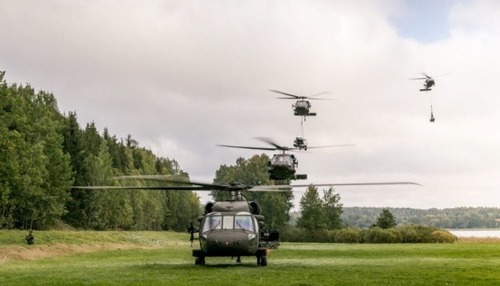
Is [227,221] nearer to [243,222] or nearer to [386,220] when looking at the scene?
[243,222]

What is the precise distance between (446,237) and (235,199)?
5279 cm

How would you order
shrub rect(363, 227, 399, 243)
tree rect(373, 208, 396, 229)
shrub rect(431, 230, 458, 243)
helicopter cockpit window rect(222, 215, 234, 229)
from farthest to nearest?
tree rect(373, 208, 396, 229), shrub rect(363, 227, 399, 243), shrub rect(431, 230, 458, 243), helicopter cockpit window rect(222, 215, 234, 229)

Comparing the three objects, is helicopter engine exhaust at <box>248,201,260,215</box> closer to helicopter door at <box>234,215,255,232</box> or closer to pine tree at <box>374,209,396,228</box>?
helicopter door at <box>234,215,255,232</box>

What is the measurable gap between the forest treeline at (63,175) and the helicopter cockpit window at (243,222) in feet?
40.8

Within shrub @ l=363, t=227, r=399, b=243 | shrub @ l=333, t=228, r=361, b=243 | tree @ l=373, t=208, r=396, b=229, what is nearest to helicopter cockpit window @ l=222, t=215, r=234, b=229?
shrub @ l=363, t=227, r=399, b=243

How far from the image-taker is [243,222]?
28969 mm

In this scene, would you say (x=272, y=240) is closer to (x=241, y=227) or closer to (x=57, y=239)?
(x=241, y=227)

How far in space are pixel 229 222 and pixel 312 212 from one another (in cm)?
9357

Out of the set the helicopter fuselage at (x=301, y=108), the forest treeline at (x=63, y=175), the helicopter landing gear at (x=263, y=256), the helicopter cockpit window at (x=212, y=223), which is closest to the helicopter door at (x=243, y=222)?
the helicopter cockpit window at (x=212, y=223)

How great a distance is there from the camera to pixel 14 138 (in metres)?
51.9

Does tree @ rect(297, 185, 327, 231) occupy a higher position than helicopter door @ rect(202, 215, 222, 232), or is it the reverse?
tree @ rect(297, 185, 327, 231)

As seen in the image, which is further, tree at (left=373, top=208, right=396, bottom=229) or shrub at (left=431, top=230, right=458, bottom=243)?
tree at (left=373, top=208, right=396, bottom=229)

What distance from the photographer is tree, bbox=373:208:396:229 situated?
106 m

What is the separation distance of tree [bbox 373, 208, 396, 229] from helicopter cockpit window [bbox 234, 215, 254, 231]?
263 feet
